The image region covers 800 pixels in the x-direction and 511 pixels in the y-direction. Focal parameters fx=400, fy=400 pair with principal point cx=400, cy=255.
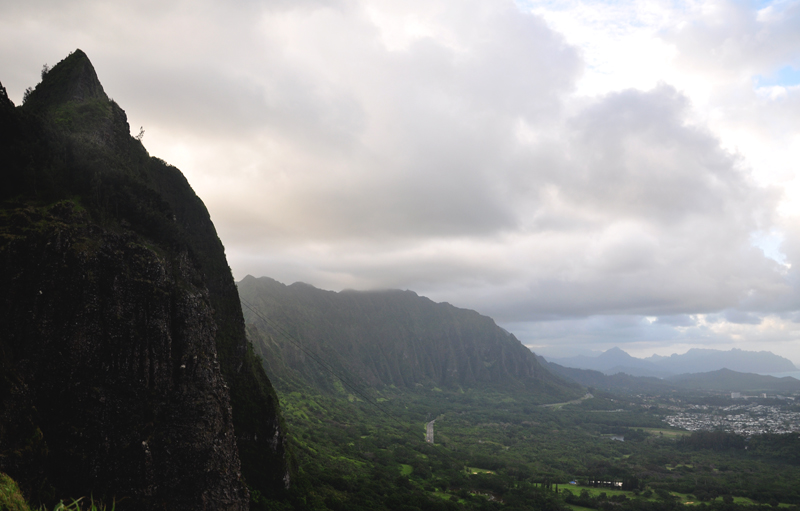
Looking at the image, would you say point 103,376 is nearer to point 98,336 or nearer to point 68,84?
point 98,336

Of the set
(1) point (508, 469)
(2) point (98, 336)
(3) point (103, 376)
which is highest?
(2) point (98, 336)

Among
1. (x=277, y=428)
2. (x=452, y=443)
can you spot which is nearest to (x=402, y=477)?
(x=277, y=428)

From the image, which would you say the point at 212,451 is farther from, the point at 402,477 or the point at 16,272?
the point at 402,477

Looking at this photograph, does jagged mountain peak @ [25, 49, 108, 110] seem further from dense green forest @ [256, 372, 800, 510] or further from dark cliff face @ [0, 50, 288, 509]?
dense green forest @ [256, 372, 800, 510]

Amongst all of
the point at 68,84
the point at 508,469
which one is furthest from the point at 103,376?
the point at 508,469

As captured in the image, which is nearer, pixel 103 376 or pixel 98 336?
pixel 103 376

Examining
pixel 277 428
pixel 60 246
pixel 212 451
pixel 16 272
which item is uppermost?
pixel 60 246

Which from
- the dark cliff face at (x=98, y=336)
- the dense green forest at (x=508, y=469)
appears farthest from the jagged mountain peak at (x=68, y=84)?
the dense green forest at (x=508, y=469)

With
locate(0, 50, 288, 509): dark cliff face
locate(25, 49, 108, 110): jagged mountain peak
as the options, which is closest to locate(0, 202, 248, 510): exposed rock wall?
locate(0, 50, 288, 509): dark cliff face

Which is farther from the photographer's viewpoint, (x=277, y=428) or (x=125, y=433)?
(x=277, y=428)
